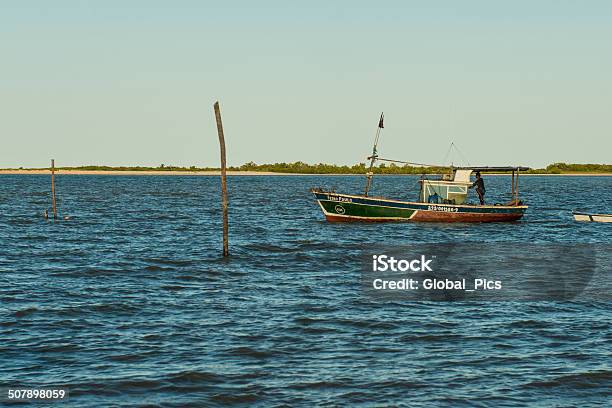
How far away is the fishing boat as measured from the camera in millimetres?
47344

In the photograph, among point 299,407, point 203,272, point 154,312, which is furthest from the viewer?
point 203,272

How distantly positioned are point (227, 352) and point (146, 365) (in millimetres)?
1767

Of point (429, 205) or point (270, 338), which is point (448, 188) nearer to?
point (429, 205)

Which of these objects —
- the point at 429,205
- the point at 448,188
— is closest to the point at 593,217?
the point at 448,188

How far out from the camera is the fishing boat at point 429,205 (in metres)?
47.3

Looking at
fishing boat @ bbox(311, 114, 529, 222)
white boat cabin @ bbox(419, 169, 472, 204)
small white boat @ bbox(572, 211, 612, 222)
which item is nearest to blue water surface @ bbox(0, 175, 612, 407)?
fishing boat @ bbox(311, 114, 529, 222)

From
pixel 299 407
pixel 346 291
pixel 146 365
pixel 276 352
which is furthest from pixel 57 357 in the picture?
pixel 346 291

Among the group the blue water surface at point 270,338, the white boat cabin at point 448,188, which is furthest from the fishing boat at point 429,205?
the blue water surface at point 270,338

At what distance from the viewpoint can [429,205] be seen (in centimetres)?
4731

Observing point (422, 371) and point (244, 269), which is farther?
point (244, 269)

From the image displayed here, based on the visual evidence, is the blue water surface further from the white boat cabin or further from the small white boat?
the small white boat

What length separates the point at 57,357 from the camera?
1565cm

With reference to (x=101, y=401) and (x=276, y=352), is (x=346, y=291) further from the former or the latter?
(x=101, y=401)

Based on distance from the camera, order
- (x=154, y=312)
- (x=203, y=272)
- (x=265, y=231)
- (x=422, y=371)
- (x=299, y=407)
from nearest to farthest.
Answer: (x=299, y=407) → (x=422, y=371) → (x=154, y=312) → (x=203, y=272) → (x=265, y=231)
